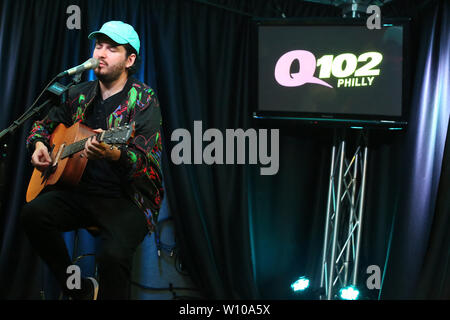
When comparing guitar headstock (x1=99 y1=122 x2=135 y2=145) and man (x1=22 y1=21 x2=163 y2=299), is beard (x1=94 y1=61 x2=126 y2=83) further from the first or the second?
guitar headstock (x1=99 y1=122 x2=135 y2=145)

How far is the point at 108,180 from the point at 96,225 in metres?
0.23

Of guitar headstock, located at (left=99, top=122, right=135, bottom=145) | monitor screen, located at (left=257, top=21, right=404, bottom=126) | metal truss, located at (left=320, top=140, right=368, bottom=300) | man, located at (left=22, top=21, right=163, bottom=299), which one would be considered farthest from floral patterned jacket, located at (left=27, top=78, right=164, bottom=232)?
metal truss, located at (left=320, top=140, right=368, bottom=300)

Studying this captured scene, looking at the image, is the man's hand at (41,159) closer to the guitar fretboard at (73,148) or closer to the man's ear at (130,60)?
the guitar fretboard at (73,148)

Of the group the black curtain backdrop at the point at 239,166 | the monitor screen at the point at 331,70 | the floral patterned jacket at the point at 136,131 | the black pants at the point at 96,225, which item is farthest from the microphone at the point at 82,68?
the monitor screen at the point at 331,70

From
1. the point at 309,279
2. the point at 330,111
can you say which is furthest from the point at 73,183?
the point at 309,279

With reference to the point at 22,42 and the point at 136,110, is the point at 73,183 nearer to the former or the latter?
the point at 136,110

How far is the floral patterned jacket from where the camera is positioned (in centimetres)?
251

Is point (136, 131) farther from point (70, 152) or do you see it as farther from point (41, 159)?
point (41, 159)

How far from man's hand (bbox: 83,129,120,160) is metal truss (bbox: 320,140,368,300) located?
64.9 inches

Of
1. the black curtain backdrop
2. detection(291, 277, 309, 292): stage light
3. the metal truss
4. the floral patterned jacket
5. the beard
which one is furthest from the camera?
detection(291, 277, 309, 292): stage light

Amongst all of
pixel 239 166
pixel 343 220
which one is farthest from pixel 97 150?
pixel 343 220

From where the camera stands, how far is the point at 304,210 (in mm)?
3818

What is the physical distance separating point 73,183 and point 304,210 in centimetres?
186

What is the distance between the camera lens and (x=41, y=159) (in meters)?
2.65
